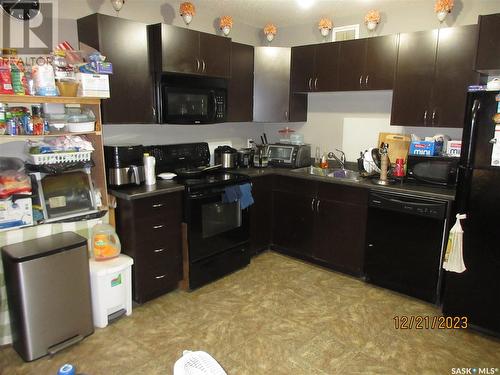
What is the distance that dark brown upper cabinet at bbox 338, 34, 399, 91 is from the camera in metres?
3.26

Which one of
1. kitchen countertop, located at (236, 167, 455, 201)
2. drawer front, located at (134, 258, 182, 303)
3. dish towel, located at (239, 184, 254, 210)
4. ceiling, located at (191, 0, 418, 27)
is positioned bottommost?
drawer front, located at (134, 258, 182, 303)

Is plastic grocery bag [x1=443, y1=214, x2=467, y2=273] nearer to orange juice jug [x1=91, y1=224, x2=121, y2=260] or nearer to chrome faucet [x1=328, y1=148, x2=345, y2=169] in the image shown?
chrome faucet [x1=328, y1=148, x2=345, y2=169]

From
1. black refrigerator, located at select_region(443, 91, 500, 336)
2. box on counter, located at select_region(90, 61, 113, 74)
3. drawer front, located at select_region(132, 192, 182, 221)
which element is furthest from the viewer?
drawer front, located at select_region(132, 192, 182, 221)

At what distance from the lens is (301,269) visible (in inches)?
143

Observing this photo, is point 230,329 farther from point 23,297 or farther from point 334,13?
point 334,13

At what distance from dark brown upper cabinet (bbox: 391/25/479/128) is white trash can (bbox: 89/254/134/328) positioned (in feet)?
Answer: 8.47

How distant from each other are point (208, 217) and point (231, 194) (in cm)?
29

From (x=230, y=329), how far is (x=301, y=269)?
121 centimetres

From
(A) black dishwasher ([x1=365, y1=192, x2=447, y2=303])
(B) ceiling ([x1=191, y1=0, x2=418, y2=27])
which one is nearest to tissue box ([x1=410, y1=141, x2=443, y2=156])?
(A) black dishwasher ([x1=365, y1=192, x2=447, y2=303])

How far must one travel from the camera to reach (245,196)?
3.44m

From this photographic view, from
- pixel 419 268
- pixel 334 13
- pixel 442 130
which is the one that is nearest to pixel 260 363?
pixel 419 268

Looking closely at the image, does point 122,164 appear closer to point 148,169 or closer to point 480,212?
point 148,169

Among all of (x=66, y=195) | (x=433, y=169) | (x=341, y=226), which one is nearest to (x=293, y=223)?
Result: (x=341, y=226)
